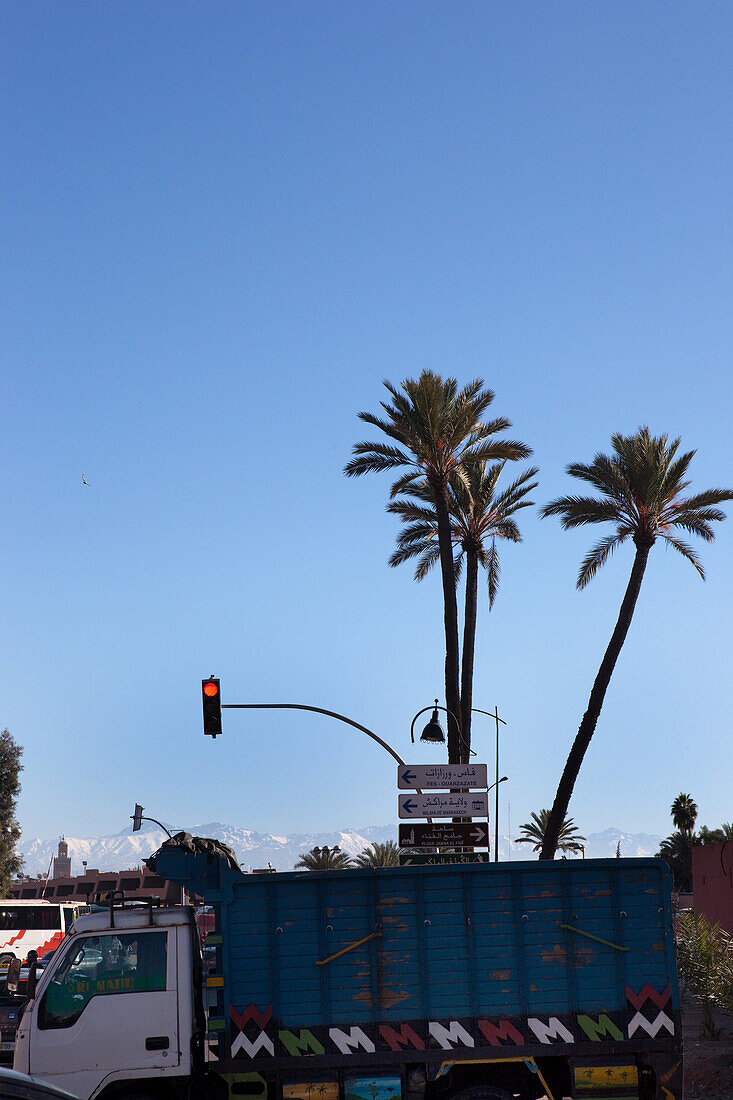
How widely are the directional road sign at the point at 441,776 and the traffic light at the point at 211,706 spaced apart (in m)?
4.28

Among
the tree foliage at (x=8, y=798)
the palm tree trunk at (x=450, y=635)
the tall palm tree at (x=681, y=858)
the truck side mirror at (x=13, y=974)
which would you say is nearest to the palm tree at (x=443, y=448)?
the palm tree trunk at (x=450, y=635)

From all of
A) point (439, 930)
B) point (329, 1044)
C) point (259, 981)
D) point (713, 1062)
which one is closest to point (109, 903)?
point (259, 981)

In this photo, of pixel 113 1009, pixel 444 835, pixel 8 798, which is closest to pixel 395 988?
pixel 113 1009

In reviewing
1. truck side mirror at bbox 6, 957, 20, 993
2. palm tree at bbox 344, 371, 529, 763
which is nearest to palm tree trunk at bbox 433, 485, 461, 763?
palm tree at bbox 344, 371, 529, 763

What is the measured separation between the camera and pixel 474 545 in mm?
35156

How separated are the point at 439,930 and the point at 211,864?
2.55 metres

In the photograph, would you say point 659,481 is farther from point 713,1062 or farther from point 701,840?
point 701,840

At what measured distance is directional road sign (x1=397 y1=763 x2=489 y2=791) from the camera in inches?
942

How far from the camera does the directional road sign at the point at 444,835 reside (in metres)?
22.8

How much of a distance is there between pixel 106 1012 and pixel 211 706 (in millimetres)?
13379

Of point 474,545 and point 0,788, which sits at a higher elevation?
point 474,545

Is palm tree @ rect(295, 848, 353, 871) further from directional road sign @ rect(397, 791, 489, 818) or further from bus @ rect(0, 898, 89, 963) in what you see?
directional road sign @ rect(397, 791, 489, 818)

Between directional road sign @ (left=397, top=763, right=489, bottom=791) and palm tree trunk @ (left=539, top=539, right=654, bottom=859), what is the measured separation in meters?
7.06

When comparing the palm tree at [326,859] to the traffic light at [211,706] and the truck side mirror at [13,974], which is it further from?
the traffic light at [211,706]
